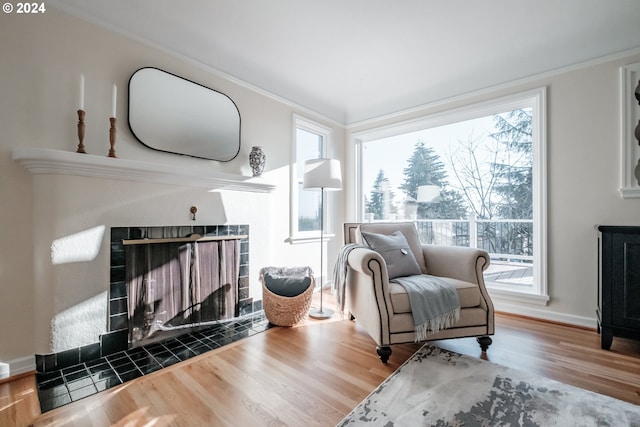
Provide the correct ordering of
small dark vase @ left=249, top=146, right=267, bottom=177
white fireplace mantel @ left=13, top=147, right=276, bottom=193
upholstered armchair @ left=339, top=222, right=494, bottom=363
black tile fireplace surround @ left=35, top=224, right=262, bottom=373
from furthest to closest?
small dark vase @ left=249, top=146, right=267, bottom=177, upholstered armchair @ left=339, top=222, right=494, bottom=363, black tile fireplace surround @ left=35, top=224, right=262, bottom=373, white fireplace mantel @ left=13, top=147, right=276, bottom=193

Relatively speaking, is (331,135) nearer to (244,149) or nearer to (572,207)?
(244,149)

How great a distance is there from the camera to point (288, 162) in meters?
→ 3.38

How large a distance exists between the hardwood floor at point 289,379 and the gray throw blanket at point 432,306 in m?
0.28

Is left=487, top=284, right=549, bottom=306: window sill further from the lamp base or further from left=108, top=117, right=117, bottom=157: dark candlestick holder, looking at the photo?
left=108, top=117, right=117, bottom=157: dark candlestick holder

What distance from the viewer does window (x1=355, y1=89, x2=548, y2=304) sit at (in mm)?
2867

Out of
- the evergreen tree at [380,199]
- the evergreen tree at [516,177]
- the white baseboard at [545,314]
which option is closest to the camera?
the white baseboard at [545,314]

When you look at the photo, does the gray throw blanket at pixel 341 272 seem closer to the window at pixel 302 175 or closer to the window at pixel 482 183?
the window at pixel 302 175

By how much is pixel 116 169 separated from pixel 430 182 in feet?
10.3

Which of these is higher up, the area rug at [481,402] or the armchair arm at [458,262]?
the armchair arm at [458,262]

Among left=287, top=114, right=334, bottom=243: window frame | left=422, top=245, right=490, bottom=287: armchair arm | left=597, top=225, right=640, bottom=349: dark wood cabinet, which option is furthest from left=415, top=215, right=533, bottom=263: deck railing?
left=287, top=114, right=334, bottom=243: window frame

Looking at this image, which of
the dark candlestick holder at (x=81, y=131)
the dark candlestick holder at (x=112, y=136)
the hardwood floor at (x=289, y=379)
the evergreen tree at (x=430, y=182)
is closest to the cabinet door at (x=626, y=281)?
the hardwood floor at (x=289, y=379)

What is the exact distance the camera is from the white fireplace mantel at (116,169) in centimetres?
173

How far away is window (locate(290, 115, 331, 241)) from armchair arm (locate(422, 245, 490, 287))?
1446 millimetres

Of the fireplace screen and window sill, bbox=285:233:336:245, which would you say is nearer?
the fireplace screen
